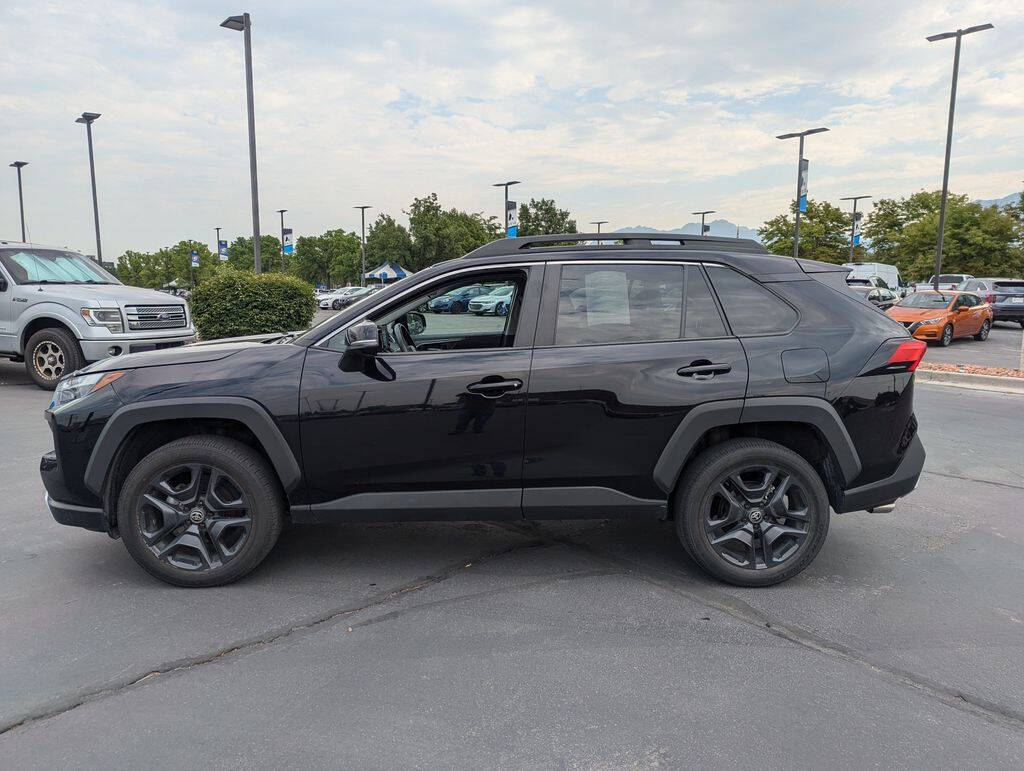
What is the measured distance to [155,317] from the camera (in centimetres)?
1023

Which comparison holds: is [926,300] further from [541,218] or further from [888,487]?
[541,218]

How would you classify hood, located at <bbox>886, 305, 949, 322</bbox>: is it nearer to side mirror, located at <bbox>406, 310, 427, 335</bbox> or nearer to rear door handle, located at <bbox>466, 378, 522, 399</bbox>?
side mirror, located at <bbox>406, 310, 427, 335</bbox>

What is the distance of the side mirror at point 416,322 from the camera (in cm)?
416

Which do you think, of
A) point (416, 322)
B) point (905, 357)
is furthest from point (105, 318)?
→ point (905, 357)

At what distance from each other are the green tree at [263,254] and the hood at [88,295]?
82647 millimetres

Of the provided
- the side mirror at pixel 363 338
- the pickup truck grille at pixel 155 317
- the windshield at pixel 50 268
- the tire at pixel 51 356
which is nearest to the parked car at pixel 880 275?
the pickup truck grille at pixel 155 317

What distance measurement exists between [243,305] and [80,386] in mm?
11381

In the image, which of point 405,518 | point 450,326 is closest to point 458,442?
point 405,518

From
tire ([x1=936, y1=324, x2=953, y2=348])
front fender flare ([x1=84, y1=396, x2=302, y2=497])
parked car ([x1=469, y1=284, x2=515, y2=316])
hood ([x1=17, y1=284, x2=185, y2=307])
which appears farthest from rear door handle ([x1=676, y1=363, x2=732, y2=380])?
tire ([x1=936, y1=324, x2=953, y2=348])

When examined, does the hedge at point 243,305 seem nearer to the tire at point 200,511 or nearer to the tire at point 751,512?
the tire at point 200,511

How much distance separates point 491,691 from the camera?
2.83m

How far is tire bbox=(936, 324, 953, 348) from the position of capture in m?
18.1

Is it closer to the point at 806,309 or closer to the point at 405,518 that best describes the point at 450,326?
the point at 405,518

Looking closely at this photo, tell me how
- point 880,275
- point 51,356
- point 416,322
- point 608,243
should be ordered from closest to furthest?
point 608,243, point 416,322, point 51,356, point 880,275
